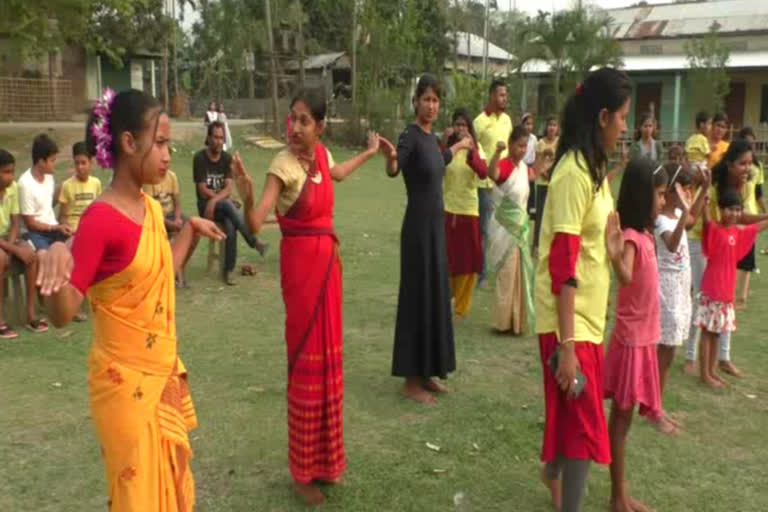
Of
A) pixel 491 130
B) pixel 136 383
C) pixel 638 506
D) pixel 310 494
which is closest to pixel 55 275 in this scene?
pixel 136 383

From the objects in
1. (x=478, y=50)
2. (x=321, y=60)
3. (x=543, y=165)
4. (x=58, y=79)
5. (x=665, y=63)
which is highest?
(x=478, y=50)

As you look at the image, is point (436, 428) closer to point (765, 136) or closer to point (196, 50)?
point (765, 136)

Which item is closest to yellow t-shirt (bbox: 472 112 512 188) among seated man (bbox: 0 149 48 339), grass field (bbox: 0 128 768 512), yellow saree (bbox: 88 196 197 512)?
grass field (bbox: 0 128 768 512)

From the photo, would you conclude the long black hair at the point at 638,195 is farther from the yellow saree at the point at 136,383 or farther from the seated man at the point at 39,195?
the seated man at the point at 39,195

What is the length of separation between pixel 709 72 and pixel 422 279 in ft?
76.0

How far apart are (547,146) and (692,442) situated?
Result: 6627 mm

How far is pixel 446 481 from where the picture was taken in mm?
3836

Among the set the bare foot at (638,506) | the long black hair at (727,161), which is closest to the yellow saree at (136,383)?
the bare foot at (638,506)

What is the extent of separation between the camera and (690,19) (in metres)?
30.7

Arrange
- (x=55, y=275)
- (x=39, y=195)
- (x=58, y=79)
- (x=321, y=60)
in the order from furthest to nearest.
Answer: (x=321, y=60) < (x=58, y=79) < (x=39, y=195) < (x=55, y=275)

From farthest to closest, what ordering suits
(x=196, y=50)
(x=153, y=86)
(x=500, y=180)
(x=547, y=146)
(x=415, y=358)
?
1. (x=196, y=50)
2. (x=153, y=86)
3. (x=547, y=146)
4. (x=500, y=180)
5. (x=415, y=358)

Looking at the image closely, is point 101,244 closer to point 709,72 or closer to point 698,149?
point 698,149

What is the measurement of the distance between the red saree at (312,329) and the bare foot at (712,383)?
2892 millimetres

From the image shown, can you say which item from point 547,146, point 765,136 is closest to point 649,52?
point 765,136
